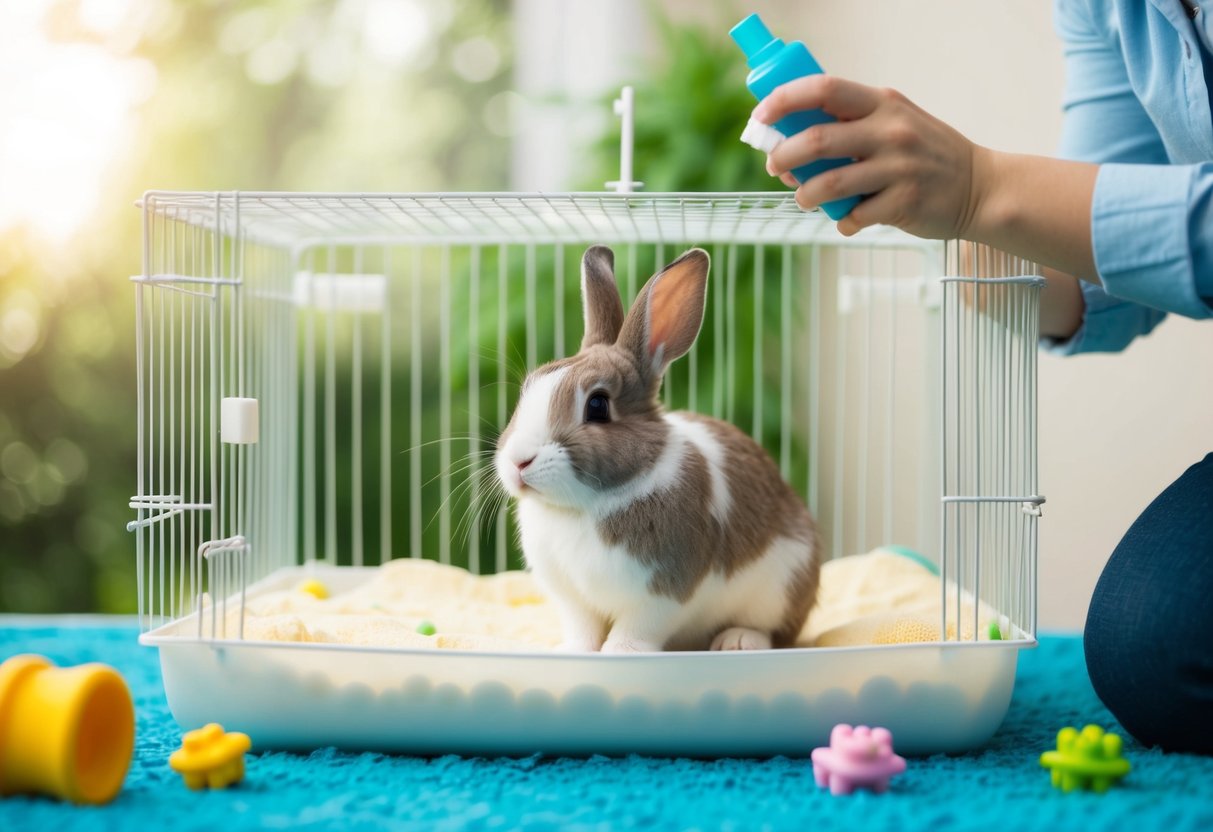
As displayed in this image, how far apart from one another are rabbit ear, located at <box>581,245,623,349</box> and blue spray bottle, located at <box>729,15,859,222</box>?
1.42 feet

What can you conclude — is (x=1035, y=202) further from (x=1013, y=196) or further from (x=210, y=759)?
(x=210, y=759)

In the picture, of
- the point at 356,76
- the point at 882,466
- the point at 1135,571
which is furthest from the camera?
the point at 356,76

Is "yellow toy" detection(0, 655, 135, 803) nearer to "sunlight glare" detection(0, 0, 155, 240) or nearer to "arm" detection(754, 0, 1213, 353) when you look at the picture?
"arm" detection(754, 0, 1213, 353)

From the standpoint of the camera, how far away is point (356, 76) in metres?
4.12

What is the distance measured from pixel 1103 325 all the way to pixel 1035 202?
2.17 ft

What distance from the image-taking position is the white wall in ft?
7.58

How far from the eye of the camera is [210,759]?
48.1 inches

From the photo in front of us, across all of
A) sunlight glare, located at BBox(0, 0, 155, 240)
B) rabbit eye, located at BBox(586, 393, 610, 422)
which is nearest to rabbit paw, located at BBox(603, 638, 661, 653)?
rabbit eye, located at BBox(586, 393, 610, 422)

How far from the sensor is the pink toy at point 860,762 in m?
1.20

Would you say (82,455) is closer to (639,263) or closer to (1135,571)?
(639,263)

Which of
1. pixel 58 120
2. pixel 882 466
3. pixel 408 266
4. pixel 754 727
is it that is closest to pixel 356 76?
pixel 408 266

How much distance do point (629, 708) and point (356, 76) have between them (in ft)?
10.9

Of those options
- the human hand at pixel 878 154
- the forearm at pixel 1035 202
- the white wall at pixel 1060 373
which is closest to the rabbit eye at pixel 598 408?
the human hand at pixel 878 154

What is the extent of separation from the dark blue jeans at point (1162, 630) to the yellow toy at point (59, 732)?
3.83 feet
